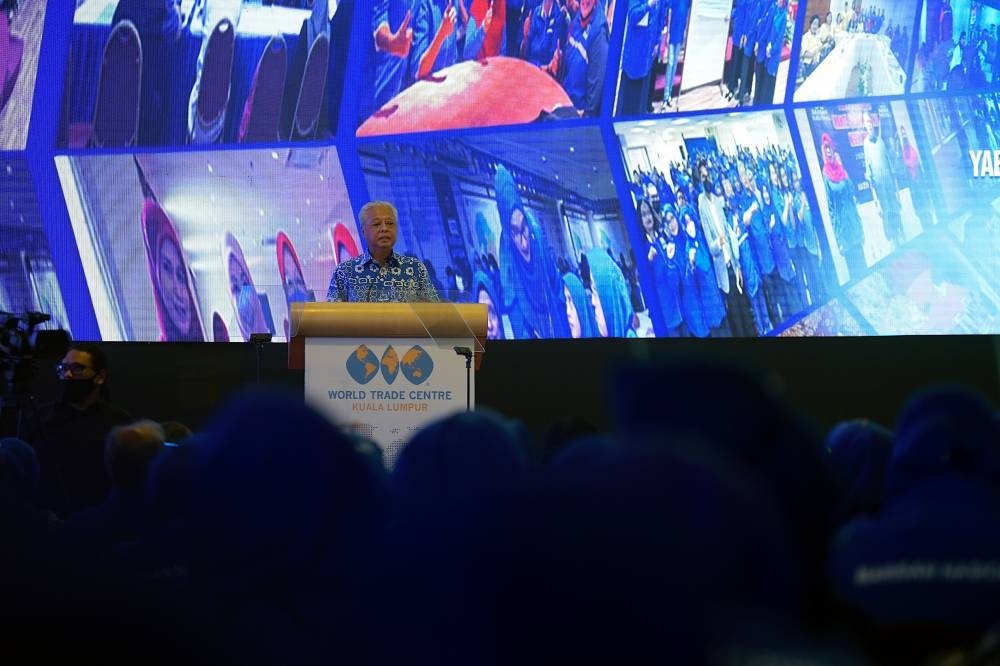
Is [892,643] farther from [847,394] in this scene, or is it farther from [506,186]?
[506,186]

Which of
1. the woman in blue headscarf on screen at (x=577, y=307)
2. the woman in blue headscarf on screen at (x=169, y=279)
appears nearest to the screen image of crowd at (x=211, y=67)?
the woman in blue headscarf on screen at (x=169, y=279)

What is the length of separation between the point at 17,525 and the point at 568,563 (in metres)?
0.52

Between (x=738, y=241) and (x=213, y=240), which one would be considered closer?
(x=738, y=241)

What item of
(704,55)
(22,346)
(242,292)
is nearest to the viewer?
(22,346)

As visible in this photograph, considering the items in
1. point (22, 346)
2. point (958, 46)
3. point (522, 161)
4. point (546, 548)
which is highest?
point (958, 46)

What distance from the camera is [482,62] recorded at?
6438 millimetres

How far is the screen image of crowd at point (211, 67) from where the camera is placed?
21.4ft

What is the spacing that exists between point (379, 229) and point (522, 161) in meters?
1.85

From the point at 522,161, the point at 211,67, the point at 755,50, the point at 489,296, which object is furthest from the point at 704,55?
the point at 211,67

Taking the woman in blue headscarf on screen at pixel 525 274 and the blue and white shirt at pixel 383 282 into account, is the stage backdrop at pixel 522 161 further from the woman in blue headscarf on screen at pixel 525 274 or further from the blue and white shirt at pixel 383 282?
the blue and white shirt at pixel 383 282

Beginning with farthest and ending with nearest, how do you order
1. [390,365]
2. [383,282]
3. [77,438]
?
1. [383,282]
2. [390,365]
3. [77,438]

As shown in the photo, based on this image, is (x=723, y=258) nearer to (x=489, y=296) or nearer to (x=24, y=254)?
(x=489, y=296)

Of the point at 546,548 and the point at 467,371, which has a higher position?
the point at 467,371

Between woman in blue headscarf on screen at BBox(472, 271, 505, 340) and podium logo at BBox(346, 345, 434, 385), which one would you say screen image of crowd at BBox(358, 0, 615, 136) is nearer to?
woman in blue headscarf on screen at BBox(472, 271, 505, 340)
